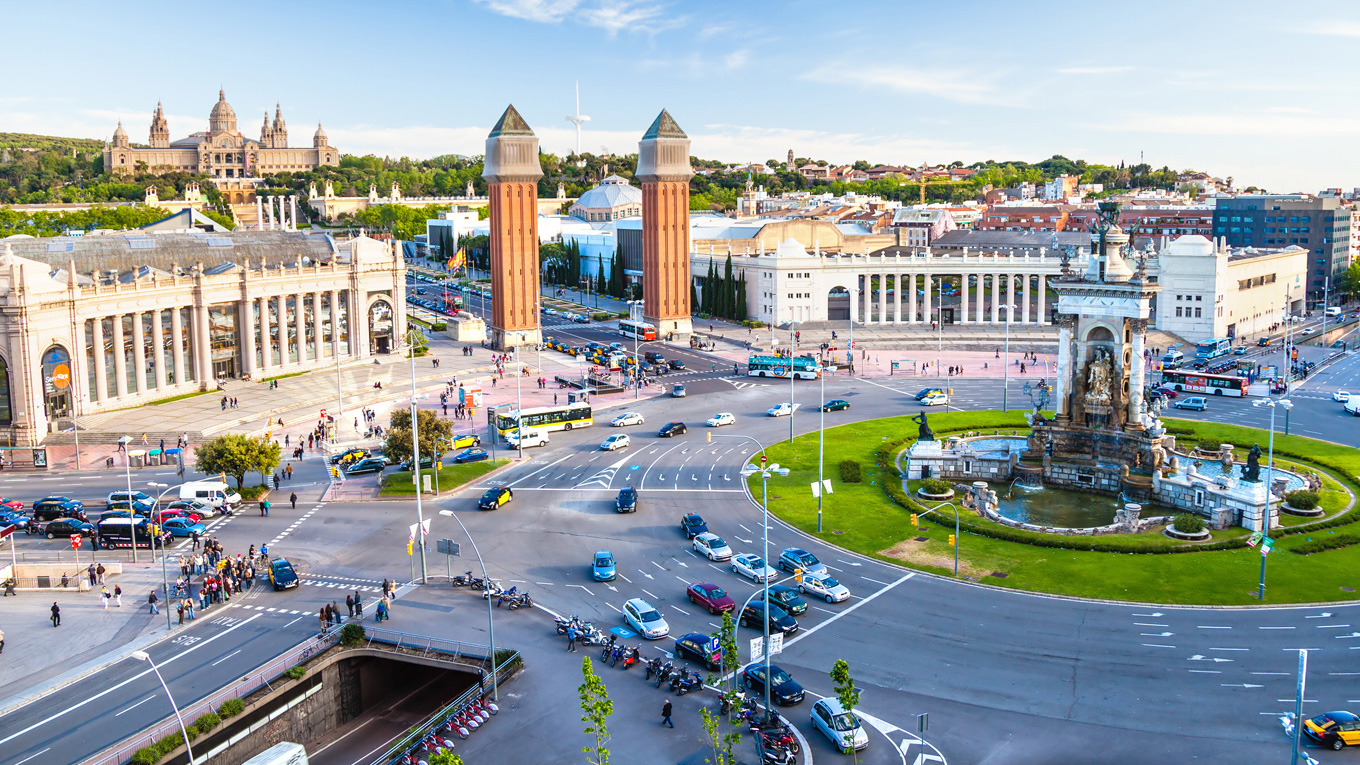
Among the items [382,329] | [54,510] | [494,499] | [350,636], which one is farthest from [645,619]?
[382,329]

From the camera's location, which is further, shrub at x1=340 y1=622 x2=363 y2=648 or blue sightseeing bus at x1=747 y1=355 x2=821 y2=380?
blue sightseeing bus at x1=747 y1=355 x2=821 y2=380

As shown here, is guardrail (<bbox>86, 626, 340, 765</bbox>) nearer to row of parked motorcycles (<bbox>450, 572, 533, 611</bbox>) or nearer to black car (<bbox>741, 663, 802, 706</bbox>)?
row of parked motorcycles (<bbox>450, 572, 533, 611</bbox>)

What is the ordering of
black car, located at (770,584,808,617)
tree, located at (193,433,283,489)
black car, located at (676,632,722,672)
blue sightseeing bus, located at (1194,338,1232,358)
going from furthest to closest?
blue sightseeing bus, located at (1194,338,1232,358) < tree, located at (193,433,283,489) < black car, located at (770,584,808,617) < black car, located at (676,632,722,672)

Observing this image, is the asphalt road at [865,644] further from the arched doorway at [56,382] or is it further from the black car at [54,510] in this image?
the arched doorway at [56,382]

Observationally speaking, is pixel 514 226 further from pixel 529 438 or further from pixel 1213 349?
pixel 1213 349

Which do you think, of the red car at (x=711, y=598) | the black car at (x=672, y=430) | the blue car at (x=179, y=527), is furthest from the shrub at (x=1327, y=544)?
the blue car at (x=179, y=527)

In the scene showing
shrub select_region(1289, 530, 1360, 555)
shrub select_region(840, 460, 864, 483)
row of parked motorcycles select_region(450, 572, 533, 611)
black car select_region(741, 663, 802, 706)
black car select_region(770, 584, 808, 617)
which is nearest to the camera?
black car select_region(741, 663, 802, 706)

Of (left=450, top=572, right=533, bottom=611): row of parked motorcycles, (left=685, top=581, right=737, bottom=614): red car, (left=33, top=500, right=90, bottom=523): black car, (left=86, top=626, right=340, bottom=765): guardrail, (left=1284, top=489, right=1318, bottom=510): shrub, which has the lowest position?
(left=86, top=626, right=340, bottom=765): guardrail

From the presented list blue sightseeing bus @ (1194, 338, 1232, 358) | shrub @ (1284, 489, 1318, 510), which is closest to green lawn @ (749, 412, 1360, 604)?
shrub @ (1284, 489, 1318, 510)
